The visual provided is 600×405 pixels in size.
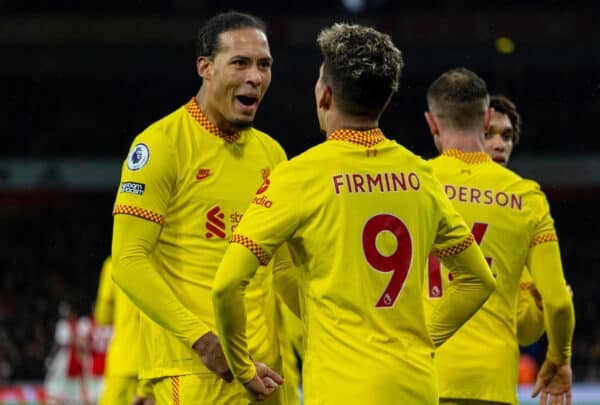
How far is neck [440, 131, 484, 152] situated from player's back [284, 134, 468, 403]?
51.6 inches

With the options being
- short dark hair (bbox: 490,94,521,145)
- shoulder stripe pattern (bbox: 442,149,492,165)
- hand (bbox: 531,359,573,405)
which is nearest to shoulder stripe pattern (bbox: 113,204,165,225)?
shoulder stripe pattern (bbox: 442,149,492,165)

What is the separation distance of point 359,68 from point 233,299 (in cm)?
72

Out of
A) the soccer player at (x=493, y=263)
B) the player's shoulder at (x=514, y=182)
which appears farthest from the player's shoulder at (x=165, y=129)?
the player's shoulder at (x=514, y=182)

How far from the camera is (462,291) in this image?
3.29 meters

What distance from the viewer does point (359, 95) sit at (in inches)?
118

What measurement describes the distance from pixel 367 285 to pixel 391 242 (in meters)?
0.14

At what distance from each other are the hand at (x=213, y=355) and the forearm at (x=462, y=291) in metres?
0.65

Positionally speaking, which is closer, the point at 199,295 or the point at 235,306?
the point at 235,306

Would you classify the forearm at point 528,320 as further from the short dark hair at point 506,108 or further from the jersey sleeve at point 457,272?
the jersey sleeve at point 457,272

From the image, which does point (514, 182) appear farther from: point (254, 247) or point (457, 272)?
point (254, 247)

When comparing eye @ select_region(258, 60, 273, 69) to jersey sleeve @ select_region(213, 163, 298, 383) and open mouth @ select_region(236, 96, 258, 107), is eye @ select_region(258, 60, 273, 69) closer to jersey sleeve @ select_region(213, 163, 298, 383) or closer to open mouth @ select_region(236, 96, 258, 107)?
open mouth @ select_region(236, 96, 258, 107)

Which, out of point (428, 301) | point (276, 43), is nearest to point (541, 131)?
point (276, 43)

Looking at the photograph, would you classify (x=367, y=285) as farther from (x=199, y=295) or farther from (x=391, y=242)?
(x=199, y=295)

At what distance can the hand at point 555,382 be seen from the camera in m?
4.36
